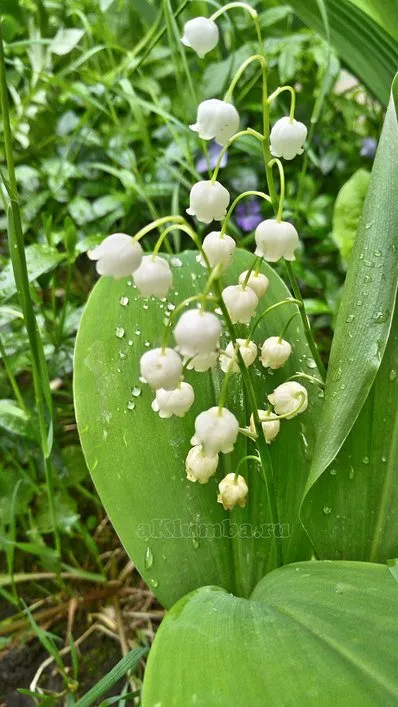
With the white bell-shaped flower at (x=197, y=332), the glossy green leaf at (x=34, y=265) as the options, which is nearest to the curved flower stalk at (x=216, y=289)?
the white bell-shaped flower at (x=197, y=332)

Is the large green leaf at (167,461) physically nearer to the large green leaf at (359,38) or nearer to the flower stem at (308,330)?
the flower stem at (308,330)

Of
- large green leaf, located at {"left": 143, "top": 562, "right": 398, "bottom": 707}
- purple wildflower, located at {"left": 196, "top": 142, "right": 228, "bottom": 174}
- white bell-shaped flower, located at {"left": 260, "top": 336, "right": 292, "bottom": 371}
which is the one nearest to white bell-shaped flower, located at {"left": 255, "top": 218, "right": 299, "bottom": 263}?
white bell-shaped flower, located at {"left": 260, "top": 336, "right": 292, "bottom": 371}

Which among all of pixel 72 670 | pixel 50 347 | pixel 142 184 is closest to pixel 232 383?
pixel 50 347

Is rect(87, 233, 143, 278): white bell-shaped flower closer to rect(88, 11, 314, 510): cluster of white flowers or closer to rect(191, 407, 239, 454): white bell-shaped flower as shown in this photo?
rect(88, 11, 314, 510): cluster of white flowers

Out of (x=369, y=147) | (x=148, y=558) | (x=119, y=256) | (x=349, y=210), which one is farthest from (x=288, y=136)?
(x=369, y=147)

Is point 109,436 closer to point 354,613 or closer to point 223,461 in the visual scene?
point 223,461

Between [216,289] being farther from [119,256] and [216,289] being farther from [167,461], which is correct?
[167,461]
